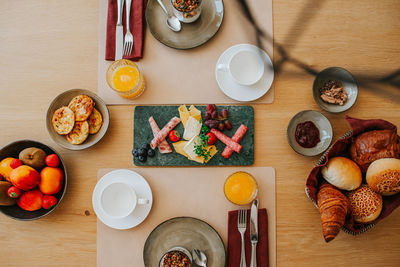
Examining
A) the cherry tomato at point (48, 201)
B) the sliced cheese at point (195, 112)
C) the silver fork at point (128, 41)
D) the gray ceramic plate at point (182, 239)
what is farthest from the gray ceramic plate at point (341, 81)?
the cherry tomato at point (48, 201)

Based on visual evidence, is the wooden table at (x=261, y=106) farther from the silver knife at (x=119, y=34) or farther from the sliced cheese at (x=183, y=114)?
the sliced cheese at (x=183, y=114)

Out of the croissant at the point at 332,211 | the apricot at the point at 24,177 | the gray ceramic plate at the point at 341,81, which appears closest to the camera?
the croissant at the point at 332,211

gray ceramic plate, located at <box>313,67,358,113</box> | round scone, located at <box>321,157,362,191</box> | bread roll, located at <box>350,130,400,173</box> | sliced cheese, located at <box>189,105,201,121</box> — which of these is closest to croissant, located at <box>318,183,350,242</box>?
round scone, located at <box>321,157,362,191</box>

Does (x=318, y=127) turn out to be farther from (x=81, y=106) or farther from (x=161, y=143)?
(x=81, y=106)

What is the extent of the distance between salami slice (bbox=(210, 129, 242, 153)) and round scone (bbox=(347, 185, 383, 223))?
47 cm

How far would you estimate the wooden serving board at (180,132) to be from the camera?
1288 millimetres

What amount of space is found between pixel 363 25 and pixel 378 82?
10.5 inches

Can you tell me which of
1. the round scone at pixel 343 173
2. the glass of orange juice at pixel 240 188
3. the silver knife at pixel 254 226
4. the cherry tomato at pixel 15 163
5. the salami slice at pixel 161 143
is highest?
the round scone at pixel 343 173

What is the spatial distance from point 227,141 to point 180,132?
0.69ft

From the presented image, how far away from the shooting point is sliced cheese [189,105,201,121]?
4.24 feet

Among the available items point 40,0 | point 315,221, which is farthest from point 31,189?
point 315,221

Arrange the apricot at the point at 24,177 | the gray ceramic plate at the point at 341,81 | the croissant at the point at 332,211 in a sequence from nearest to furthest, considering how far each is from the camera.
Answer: the croissant at the point at 332,211 < the apricot at the point at 24,177 < the gray ceramic plate at the point at 341,81

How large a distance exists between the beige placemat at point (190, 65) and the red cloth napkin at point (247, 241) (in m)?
0.51

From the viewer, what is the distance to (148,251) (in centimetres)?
124
